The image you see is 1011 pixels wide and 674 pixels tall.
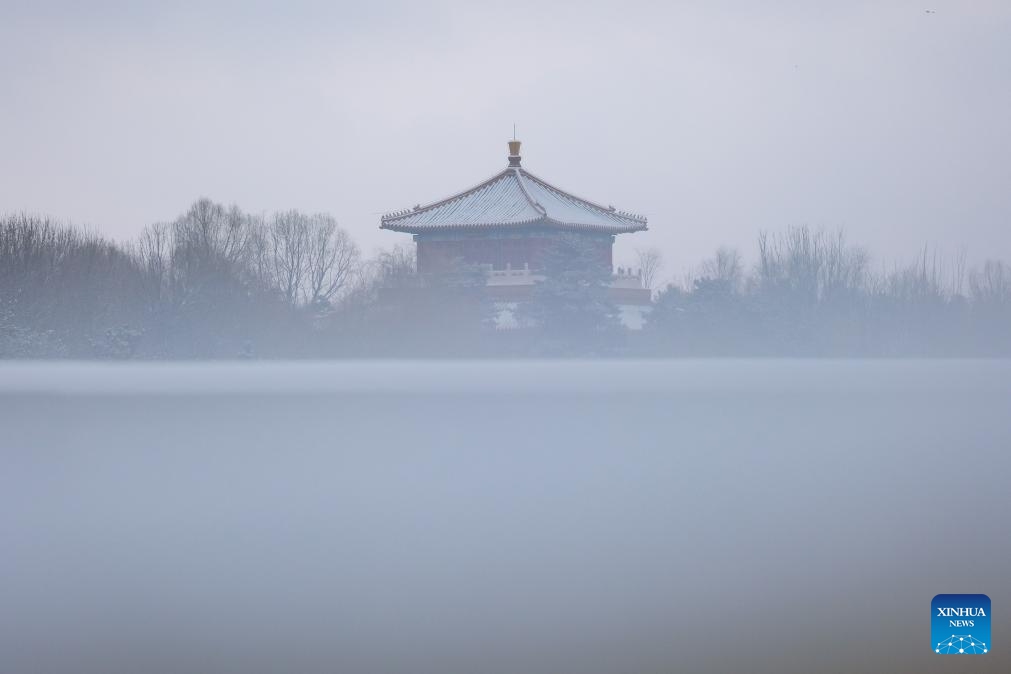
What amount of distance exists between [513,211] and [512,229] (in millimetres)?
581

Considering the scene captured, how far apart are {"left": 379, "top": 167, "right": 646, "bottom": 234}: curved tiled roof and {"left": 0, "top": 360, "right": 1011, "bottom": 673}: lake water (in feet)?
52.0

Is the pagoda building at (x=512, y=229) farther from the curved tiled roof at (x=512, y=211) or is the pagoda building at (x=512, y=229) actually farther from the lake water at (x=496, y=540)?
the lake water at (x=496, y=540)

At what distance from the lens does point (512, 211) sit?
27984 mm

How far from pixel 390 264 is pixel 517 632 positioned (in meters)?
22.4

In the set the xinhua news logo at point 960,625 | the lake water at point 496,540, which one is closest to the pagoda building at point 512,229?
the lake water at point 496,540

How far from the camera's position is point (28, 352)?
21484 mm

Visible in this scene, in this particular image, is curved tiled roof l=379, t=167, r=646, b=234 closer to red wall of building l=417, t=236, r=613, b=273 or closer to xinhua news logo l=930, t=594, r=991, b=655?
red wall of building l=417, t=236, r=613, b=273

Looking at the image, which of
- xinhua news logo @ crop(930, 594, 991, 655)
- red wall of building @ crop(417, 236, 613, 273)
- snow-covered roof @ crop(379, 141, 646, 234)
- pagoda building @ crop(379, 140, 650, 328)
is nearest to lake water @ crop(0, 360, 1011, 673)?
xinhua news logo @ crop(930, 594, 991, 655)

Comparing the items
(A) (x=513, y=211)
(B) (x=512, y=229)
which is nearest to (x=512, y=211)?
(A) (x=513, y=211)

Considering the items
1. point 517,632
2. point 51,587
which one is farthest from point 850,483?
point 51,587

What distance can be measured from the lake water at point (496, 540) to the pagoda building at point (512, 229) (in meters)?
15.0

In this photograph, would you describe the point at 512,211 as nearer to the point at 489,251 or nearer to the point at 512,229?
the point at 512,229

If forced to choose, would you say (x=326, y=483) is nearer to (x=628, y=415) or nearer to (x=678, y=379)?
(x=628, y=415)

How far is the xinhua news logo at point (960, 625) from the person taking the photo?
3912mm
